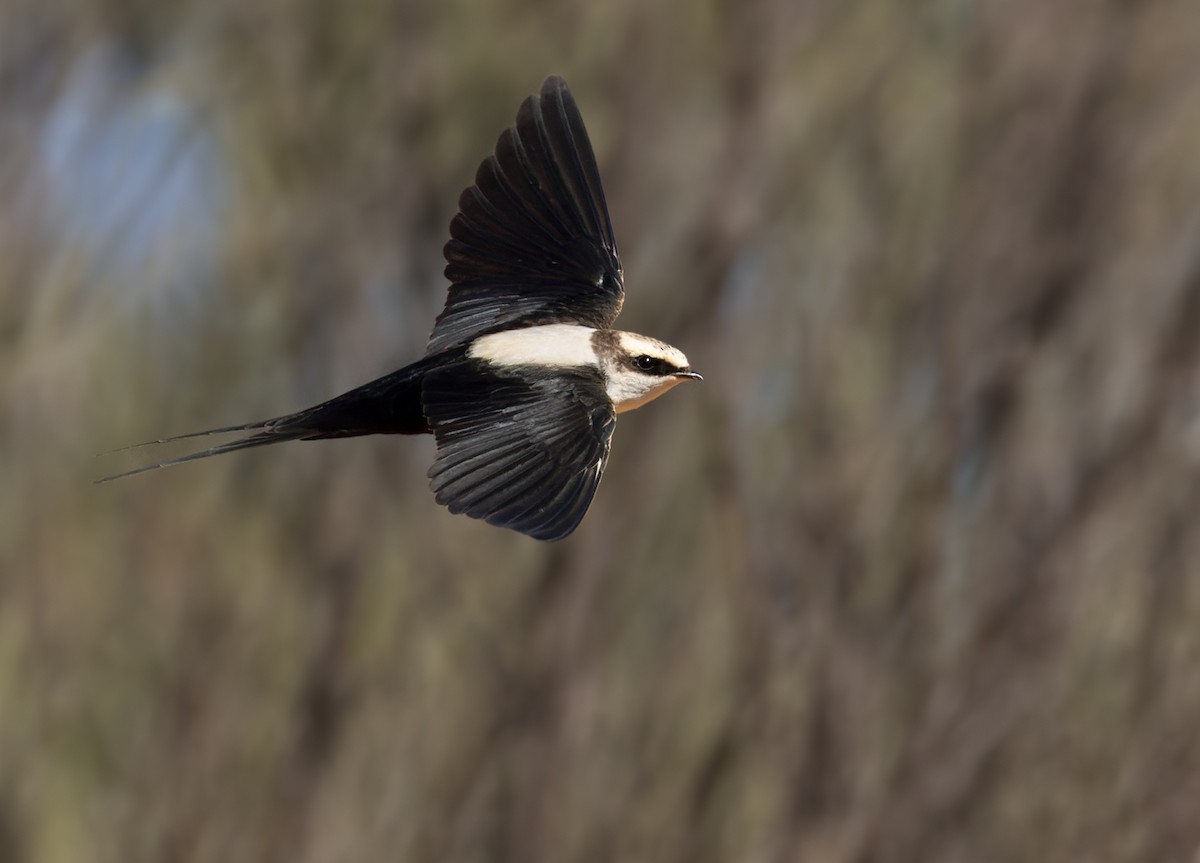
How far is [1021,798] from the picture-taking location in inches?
141

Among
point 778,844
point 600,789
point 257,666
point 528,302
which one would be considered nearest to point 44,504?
point 257,666

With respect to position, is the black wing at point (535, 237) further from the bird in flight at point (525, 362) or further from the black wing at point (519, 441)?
the black wing at point (519, 441)

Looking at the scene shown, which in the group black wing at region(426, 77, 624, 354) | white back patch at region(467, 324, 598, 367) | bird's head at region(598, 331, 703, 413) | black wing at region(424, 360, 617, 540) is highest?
black wing at region(426, 77, 624, 354)

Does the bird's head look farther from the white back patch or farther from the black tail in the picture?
the black tail

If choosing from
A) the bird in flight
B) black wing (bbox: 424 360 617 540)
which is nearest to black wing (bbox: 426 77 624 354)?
the bird in flight

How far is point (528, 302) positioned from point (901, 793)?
8.20 ft

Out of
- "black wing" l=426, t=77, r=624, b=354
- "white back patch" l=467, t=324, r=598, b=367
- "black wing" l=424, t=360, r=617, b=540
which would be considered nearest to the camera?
"black wing" l=424, t=360, r=617, b=540

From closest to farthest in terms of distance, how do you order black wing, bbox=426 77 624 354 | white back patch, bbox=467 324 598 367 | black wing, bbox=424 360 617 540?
black wing, bbox=424 360 617 540, white back patch, bbox=467 324 598 367, black wing, bbox=426 77 624 354

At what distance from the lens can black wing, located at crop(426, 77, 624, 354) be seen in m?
1.11

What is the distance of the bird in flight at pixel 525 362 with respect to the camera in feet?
2.75

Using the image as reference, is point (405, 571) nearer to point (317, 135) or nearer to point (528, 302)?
point (317, 135)

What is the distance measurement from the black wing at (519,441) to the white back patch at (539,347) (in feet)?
0.04

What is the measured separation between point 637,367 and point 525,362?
0.24 ft

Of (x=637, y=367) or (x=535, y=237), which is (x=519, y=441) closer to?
(x=637, y=367)
